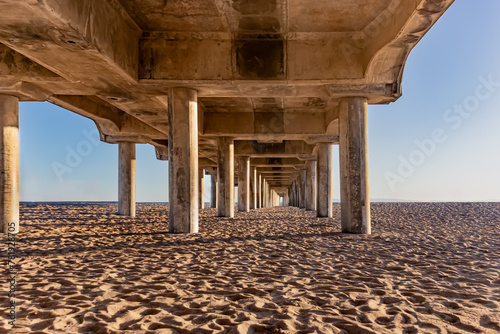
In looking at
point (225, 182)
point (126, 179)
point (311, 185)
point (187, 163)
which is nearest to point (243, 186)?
point (311, 185)

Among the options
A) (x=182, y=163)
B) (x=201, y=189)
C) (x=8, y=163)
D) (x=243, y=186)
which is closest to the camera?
(x=182, y=163)

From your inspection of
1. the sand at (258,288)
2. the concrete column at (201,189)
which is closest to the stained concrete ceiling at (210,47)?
the sand at (258,288)

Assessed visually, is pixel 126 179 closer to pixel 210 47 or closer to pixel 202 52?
pixel 202 52

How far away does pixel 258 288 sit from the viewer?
14.0ft

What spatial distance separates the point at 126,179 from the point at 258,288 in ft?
49.5

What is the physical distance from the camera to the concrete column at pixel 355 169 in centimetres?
991

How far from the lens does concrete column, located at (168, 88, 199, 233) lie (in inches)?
380

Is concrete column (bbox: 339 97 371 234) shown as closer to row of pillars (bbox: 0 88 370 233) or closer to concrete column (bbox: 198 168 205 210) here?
row of pillars (bbox: 0 88 370 233)

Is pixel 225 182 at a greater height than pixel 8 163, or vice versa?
pixel 8 163

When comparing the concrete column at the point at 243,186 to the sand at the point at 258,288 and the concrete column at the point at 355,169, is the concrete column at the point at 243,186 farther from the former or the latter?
the sand at the point at 258,288

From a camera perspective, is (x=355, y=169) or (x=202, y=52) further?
(x=355, y=169)

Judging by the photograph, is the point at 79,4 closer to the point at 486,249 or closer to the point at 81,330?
the point at 81,330

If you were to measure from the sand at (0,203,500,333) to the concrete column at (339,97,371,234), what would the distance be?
210cm

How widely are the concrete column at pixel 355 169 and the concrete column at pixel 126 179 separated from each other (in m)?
11.5
